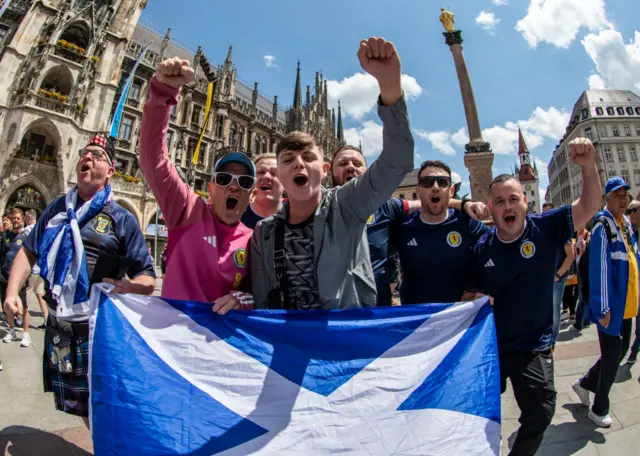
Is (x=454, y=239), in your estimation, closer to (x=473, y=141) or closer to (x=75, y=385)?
(x=75, y=385)

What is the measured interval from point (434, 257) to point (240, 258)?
145 centimetres

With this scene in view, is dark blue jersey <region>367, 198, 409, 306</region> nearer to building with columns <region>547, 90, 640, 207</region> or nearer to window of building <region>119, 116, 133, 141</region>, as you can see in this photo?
window of building <region>119, 116, 133, 141</region>

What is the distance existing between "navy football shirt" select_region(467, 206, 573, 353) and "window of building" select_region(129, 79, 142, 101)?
31811mm

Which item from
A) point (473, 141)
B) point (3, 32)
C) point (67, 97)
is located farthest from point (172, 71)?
point (3, 32)

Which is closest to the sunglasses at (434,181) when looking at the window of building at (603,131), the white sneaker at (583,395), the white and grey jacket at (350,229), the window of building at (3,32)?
the white and grey jacket at (350,229)

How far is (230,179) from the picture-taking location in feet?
7.07

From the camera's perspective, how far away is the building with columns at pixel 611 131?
54156 mm

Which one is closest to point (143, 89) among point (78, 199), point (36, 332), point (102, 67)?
point (102, 67)

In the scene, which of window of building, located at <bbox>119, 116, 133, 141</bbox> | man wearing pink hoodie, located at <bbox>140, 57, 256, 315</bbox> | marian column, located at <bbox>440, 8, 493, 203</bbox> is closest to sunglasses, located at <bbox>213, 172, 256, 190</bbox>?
man wearing pink hoodie, located at <bbox>140, 57, 256, 315</bbox>

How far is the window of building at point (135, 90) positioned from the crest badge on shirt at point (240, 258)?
31262 mm

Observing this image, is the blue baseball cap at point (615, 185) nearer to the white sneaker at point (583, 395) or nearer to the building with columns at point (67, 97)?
the white sneaker at point (583, 395)

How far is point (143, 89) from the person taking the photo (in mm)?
28000

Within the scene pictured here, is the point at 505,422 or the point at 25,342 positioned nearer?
the point at 505,422

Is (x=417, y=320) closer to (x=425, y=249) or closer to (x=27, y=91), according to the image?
(x=425, y=249)
